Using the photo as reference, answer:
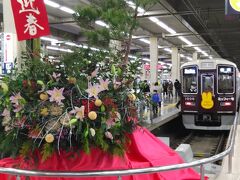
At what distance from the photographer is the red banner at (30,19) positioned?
5371 mm

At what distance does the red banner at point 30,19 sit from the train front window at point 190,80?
1094 cm

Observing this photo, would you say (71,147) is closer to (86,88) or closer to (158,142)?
(86,88)

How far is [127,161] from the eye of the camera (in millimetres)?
3328

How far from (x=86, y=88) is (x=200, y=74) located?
42.4 feet

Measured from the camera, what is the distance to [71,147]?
124 inches

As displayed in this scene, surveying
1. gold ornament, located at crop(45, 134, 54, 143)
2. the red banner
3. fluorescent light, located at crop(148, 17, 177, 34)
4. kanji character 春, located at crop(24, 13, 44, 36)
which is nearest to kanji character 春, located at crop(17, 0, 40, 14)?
the red banner

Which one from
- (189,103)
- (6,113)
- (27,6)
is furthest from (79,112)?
(189,103)

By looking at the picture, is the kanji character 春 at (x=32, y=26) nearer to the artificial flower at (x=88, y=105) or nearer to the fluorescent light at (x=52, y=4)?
the artificial flower at (x=88, y=105)

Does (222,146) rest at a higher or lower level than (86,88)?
lower

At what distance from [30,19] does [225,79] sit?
11536 mm

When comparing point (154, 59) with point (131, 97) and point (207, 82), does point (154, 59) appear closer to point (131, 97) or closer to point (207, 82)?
point (207, 82)

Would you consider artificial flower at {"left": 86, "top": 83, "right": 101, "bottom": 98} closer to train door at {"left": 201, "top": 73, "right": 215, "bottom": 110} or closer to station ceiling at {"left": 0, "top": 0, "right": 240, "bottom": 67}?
station ceiling at {"left": 0, "top": 0, "right": 240, "bottom": 67}

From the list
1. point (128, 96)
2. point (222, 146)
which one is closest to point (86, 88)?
point (128, 96)

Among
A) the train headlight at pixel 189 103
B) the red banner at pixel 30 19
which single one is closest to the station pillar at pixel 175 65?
the train headlight at pixel 189 103
